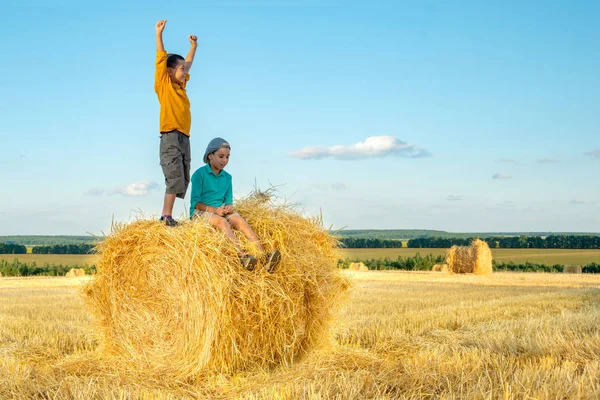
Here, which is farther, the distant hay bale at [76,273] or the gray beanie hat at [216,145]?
the distant hay bale at [76,273]

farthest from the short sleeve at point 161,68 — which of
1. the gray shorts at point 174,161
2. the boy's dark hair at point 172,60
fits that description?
the gray shorts at point 174,161

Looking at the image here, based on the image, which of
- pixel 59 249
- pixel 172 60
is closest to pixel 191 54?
pixel 172 60

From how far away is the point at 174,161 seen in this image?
6.27 meters

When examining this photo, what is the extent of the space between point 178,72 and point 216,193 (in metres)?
1.41

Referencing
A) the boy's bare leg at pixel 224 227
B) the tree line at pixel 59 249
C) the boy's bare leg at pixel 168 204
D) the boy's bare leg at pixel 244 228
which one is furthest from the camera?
the tree line at pixel 59 249

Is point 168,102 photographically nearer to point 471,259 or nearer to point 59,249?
point 471,259

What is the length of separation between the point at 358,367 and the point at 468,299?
709cm

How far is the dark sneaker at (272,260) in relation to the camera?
18.1 feet

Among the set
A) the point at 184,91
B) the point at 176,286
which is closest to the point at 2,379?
the point at 176,286

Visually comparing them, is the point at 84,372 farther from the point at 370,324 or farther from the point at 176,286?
the point at 370,324

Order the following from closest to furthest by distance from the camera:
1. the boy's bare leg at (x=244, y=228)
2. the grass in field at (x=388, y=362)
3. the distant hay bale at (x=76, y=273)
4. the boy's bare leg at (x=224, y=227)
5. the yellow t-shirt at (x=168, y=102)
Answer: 1. the grass in field at (x=388, y=362)
2. the boy's bare leg at (x=224, y=227)
3. the boy's bare leg at (x=244, y=228)
4. the yellow t-shirt at (x=168, y=102)
5. the distant hay bale at (x=76, y=273)

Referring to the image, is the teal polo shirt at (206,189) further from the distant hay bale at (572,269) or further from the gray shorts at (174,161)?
the distant hay bale at (572,269)

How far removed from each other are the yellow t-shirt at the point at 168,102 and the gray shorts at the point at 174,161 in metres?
0.08

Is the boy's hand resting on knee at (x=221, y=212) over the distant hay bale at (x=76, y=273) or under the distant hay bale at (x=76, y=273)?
over
